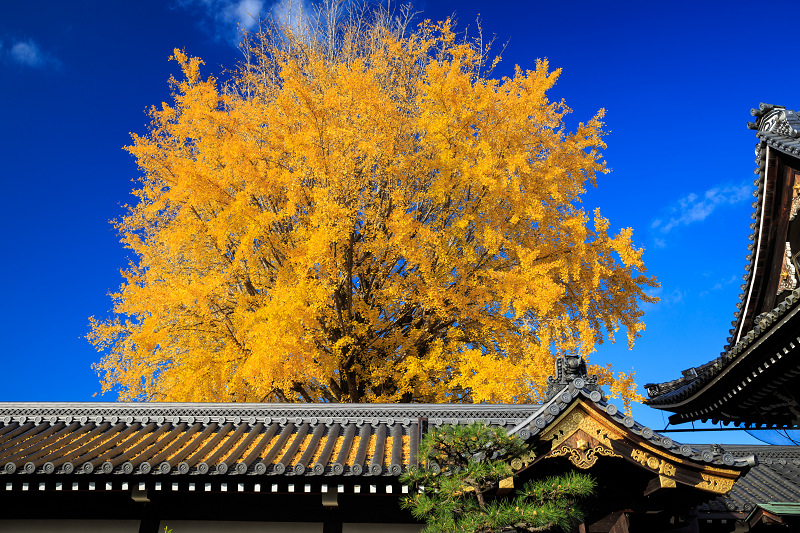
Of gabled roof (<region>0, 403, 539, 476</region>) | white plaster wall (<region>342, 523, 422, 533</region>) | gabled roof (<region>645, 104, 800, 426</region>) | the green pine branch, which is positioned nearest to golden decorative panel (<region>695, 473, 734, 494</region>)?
the green pine branch

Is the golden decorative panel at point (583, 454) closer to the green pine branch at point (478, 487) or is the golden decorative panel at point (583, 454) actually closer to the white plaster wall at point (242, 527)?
the green pine branch at point (478, 487)

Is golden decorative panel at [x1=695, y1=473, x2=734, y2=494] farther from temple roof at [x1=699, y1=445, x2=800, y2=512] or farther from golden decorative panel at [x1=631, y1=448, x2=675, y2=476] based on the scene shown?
temple roof at [x1=699, y1=445, x2=800, y2=512]

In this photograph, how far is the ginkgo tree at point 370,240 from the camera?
12469 mm

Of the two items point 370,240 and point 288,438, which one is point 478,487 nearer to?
point 288,438

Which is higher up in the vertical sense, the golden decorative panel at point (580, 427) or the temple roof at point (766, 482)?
the golden decorative panel at point (580, 427)

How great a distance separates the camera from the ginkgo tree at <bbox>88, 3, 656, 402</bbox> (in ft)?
40.9

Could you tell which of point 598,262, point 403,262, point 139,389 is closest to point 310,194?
point 403,262

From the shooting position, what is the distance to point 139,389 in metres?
13.5

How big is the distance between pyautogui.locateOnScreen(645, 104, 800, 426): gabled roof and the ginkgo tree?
2.94 metres

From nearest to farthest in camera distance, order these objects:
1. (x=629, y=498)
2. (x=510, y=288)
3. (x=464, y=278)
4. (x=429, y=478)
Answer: (x=429, y=478) → (x=629, y=498) → (x=510, y=288) → (x=464, y=278)

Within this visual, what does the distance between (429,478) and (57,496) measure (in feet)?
15.8

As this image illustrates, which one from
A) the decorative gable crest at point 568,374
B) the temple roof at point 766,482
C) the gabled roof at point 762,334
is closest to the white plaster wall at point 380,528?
the decorative gable crest at point 568,374

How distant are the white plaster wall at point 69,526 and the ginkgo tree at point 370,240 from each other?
535 centimetres

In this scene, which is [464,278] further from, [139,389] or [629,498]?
[139,389]
